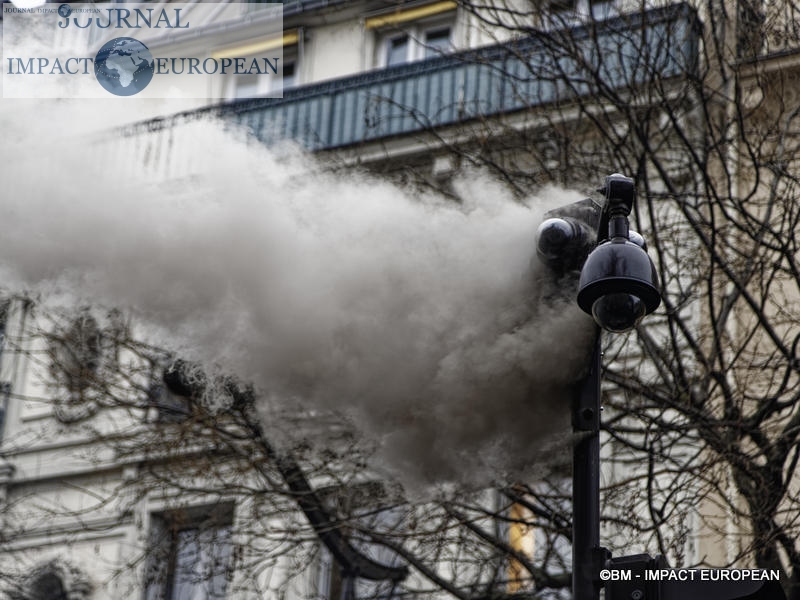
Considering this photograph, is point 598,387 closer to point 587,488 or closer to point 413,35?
point 587,488

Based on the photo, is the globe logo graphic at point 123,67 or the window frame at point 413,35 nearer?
the globe logo graphic at point 123,67

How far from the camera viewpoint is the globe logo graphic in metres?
9.11

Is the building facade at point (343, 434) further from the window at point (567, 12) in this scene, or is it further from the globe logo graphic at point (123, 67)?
the globe logo graphic at point (123, 67)

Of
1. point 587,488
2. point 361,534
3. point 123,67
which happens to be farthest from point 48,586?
point 587,488

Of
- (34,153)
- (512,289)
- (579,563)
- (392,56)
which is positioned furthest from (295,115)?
(579,563)

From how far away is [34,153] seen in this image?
6.38 m

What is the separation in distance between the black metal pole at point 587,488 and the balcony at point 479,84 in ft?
14.3

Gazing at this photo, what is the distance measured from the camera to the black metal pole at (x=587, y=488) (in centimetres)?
481

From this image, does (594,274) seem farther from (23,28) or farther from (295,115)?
(295,115)

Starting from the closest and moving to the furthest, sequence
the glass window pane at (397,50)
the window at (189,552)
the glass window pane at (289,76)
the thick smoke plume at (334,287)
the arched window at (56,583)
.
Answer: the thick smoke plume at (334,287)
the window at (189,552)
the arched window at (56,583)
the glass window pane at (397,50)
the glass window pane at (289,76)

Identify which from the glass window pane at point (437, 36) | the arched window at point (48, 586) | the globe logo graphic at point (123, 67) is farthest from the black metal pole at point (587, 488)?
the glass window pane at point (437, 36)

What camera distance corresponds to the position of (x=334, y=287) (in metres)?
5.83

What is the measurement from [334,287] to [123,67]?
4.52m

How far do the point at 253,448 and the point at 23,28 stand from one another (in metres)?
3.34
